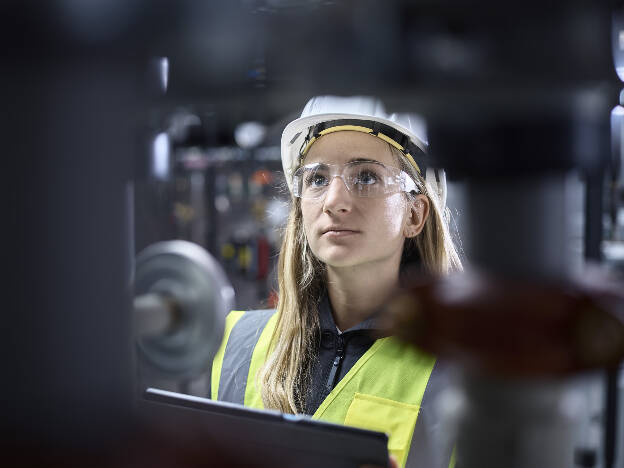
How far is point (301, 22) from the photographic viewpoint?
30 cm

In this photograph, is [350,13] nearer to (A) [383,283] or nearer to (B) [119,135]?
(B) [119,135]

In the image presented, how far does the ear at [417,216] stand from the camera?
6.25 ft

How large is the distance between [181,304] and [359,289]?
153 centimetres

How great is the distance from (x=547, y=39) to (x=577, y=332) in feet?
0.39

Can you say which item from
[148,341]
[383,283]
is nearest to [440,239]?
[383,283]

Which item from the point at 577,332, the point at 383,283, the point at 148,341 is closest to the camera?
the point at 577,332

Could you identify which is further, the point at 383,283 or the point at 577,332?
the point at 383,283

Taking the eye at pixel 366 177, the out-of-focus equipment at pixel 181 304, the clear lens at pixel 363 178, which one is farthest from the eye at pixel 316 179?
the out-of-focus equipment at pixel 181 304

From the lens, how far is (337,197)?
1.76 metres

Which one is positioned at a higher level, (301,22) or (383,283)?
(301,22)

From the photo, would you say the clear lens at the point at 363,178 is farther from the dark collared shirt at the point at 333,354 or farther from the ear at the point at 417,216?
the dark collared shirt at the point at 333,354

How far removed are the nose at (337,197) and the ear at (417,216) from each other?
24cm

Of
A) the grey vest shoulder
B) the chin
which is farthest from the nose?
the grey vest shoulder

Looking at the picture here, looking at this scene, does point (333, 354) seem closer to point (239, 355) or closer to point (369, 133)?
point (239, 355)
